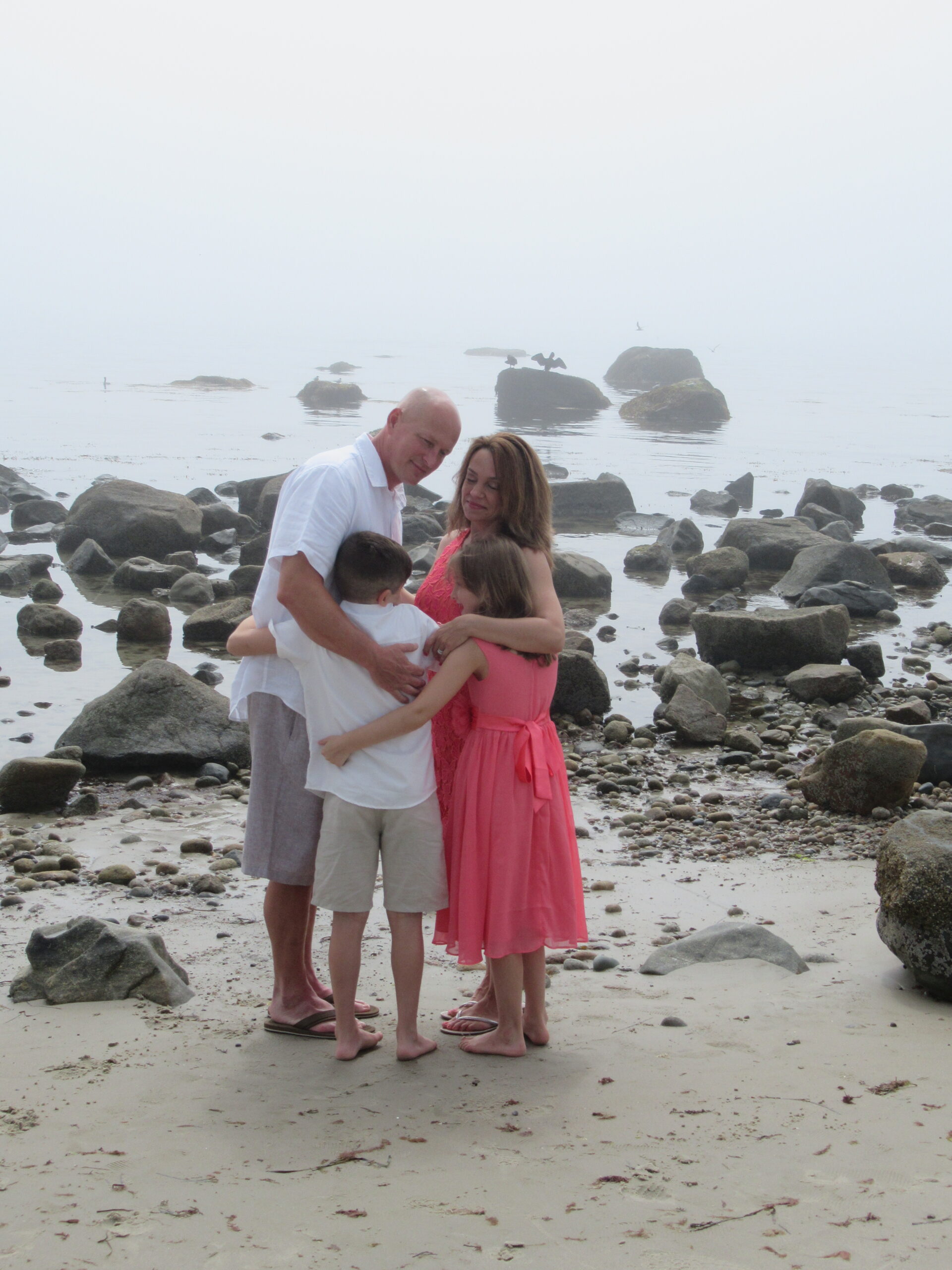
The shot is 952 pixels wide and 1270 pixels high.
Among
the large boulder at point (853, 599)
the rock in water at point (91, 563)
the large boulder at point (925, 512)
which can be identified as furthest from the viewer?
the large boulder at point (925, 512)

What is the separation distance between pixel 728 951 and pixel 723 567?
1127cm

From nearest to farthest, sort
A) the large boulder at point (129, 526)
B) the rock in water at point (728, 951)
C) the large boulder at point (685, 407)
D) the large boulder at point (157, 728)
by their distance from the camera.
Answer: the rock in water at point (728, 951)
the large boulder at point (157, 728)
the large boulder at point (129, 526)
the large boulder at point (685, 407)

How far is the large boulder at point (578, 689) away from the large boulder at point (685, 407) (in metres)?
39.1

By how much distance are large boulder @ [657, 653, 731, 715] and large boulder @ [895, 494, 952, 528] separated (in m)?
15.0

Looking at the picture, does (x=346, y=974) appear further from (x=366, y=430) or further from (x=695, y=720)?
(x=366, y=430)

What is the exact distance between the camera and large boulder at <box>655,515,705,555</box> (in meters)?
18.3

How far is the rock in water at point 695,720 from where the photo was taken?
870 centimetres

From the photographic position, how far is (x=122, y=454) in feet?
100

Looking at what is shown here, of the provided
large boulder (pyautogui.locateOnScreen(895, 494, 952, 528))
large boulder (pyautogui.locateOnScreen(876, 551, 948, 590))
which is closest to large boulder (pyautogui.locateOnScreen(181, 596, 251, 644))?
large boulder (pyautogui.locateOnScreen(876, 551, 948, 590))

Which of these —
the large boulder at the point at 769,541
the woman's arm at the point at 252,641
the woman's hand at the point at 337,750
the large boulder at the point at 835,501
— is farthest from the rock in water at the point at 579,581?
the woman's hand at the point at 337,750

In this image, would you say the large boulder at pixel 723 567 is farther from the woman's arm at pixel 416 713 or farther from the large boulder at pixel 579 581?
the woman's arm at pixel 416 713

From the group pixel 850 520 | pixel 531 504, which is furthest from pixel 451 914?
pixel 850 520

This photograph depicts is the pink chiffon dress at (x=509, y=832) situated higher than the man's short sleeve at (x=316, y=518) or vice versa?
the man's short sleeve at (x=316, y=518)

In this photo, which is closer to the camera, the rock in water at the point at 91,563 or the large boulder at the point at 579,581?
the large boulder at the point at 579,581
